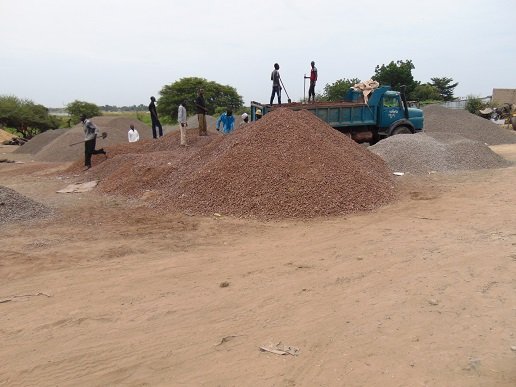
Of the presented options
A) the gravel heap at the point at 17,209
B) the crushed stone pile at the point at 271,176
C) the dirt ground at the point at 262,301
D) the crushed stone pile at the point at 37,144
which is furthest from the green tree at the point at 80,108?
the dirt ground at the point at 262,301

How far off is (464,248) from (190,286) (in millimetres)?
3465

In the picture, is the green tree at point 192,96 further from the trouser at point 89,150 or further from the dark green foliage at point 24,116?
the trouser at point 89,150

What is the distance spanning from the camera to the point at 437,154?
12633 mm

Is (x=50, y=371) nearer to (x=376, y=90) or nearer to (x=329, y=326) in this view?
(x=329, y=326)

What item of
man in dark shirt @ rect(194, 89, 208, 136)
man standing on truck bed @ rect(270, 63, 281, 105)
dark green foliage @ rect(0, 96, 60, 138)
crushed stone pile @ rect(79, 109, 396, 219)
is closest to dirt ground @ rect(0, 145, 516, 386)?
crushed stone pile @ rect(79, 109, 396, 219)

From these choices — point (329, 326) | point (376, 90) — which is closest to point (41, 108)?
point (376, 90)

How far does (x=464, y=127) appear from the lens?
74.1ft

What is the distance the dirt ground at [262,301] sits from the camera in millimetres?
3246

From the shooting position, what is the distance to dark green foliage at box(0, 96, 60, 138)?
32.7m

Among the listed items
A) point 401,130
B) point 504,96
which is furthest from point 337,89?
point 401,130

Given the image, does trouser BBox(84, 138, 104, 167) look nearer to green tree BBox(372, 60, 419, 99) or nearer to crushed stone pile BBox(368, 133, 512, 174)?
crushed stone pile BBox(368, 133, 512, 174)

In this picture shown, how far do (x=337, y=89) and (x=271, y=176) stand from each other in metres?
33.2

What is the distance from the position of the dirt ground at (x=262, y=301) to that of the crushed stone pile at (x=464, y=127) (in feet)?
52.9

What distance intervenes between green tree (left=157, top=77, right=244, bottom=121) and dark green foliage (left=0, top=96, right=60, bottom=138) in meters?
10.2
